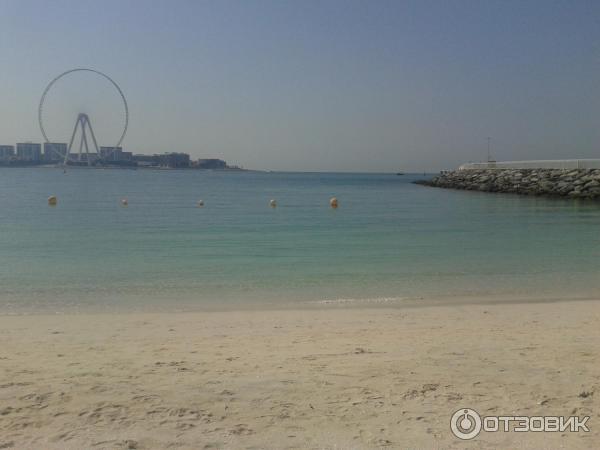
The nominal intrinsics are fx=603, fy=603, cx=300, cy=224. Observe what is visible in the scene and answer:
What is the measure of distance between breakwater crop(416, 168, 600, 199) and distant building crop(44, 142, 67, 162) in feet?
338

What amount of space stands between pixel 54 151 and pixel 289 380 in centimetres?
14427

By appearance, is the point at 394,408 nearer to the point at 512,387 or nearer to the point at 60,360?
the point at 512,387

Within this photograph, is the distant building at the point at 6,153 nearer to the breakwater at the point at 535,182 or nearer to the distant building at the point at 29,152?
the distant building at the point at 29,152

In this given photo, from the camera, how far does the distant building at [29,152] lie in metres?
144

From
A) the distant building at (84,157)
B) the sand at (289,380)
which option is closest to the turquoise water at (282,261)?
the sand at (289,380)

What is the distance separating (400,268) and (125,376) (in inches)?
303

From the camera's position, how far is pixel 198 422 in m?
3.73

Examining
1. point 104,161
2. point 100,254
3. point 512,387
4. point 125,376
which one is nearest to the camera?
point 512,387

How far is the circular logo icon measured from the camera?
11.7 ft

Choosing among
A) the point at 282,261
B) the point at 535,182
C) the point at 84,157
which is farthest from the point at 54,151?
the point at 282,261

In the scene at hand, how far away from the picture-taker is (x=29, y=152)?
14588cm

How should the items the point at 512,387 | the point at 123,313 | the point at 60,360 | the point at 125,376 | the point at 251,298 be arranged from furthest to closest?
the point at 251,298 < the point at 123,313 < the point at 60,360 < the point at 125,376 < the point at 512,387

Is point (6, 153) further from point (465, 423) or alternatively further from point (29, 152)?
point (465, 423)

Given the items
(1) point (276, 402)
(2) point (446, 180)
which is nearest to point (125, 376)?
(1) point (276, 402)
